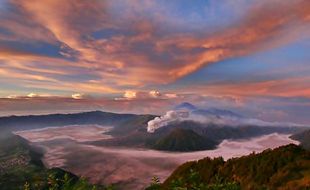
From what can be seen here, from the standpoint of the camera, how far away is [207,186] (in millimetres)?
19797

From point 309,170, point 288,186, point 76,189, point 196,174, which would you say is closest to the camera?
point 76,189

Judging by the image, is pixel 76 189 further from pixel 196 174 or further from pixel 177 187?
pixel 196 174

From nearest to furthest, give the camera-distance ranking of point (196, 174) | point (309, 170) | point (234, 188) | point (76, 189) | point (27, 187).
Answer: point (27, 187) < point (76, 189) < point (234, 188) < point (196, 174) < point (309, 170)

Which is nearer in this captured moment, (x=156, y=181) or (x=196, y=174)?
(x=156, y=181)

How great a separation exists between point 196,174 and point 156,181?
384 cm

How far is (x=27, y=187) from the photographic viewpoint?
15.8m

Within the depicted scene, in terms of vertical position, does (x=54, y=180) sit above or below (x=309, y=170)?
above

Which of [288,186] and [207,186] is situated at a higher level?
[207,186]

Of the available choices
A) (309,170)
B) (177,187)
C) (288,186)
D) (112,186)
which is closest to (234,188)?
(177,187)

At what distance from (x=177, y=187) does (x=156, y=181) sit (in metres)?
1.05

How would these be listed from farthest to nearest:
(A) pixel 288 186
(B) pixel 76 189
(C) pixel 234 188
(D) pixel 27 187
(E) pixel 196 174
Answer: (A) pixel 288 186 < (E) pixel 196 174 < (C) pixel 234 188 < (B) pixel 76 189 < (D) pixel 27 187

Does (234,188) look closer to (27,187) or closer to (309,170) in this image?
(27,187)

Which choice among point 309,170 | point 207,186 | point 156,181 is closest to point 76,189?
point 156,181

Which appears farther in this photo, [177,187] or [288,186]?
[288,186]
